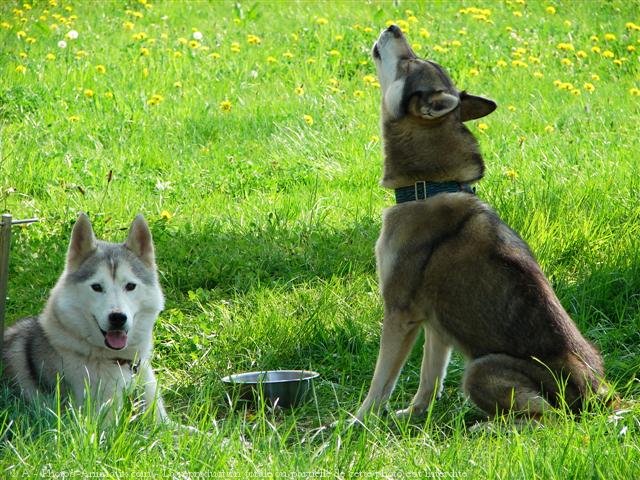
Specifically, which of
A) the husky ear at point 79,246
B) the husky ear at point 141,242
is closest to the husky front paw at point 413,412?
the husky ear at point 141,242

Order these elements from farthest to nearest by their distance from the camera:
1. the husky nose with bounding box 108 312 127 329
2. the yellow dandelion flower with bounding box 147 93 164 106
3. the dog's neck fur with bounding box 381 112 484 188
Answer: the yellow dandelion flower with bounding box 147 93 164 106
the dog's neck fur with bounding box 381 112 484 188
the husky nose with bounding box 108 312 127 329

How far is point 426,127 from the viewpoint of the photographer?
4922mm

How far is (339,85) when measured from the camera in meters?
9.50

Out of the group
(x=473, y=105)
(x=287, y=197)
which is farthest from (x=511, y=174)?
(x=473, y=105)

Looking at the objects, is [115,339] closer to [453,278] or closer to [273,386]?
[273,386]

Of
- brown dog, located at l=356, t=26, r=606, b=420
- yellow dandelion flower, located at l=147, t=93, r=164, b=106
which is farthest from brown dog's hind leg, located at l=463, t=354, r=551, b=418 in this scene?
yellow dandelion flower, located at l=147, t=93, r=164, b=106

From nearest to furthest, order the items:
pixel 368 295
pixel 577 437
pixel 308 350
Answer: pixel 577 437, pixel 308 350, pixel 368 295

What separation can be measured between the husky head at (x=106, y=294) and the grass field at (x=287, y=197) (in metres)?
0.38

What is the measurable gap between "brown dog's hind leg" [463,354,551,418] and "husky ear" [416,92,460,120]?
4.00ft

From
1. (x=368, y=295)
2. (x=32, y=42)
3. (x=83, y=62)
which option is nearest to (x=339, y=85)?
(x=83, y=62)

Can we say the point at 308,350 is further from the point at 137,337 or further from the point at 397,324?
the point at 137,337

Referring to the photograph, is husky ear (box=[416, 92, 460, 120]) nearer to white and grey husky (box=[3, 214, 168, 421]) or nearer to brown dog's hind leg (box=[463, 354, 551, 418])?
brown dog's hind leg (box=[463, 354, 551, 418])

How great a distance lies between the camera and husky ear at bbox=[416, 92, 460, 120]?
15.6ft

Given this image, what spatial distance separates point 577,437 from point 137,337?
195 centimetres
